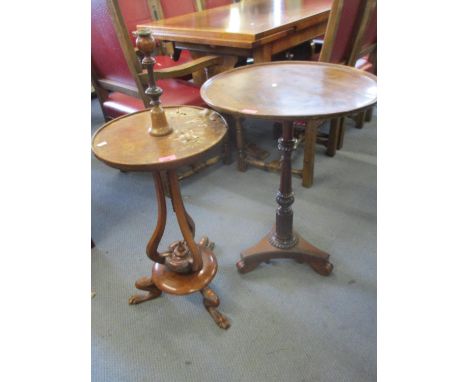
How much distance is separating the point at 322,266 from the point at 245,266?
1.12 ft

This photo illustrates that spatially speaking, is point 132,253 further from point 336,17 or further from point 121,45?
point 336,17

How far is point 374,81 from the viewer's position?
3.32 ft

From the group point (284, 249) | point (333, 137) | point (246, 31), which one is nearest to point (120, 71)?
point (246, 31)

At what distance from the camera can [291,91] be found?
1.01 metres

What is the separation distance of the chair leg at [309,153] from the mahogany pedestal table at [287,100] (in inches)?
21.8

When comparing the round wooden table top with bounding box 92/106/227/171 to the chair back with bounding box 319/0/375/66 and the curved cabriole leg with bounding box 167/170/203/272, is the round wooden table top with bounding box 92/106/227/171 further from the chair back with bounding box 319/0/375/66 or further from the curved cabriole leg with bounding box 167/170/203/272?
the chair back with bounding box 319/0/375/66

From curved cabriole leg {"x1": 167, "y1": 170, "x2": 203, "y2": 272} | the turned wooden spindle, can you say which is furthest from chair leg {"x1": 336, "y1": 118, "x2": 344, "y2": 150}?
the turned wooden spindle

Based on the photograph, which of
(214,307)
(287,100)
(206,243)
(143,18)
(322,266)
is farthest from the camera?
(143,18)

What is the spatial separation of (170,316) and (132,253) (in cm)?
44

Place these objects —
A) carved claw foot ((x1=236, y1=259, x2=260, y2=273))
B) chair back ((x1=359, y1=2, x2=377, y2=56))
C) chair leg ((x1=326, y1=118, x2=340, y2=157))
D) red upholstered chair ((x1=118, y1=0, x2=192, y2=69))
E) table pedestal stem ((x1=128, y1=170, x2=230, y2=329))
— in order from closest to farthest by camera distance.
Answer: table pedestal stem ((x1=128, y1=170, x2=230, y2=329))
carved claw foot ((x1=236, y1=259, x2=260, y2=273))
chair back ((x1=359, y1=2, x2=377, y2=56))
chair leg ((x1=326, y1=118, x2=340, y2=157))
red upholstered chair ((x1=118, y1=0, x2=192, y2=69))

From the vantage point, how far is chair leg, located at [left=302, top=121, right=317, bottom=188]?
179cm

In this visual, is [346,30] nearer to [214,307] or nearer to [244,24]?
[244,24]

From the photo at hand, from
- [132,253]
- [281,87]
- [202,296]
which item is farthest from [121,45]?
[202,296]

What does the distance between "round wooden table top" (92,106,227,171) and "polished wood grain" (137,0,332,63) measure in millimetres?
762
